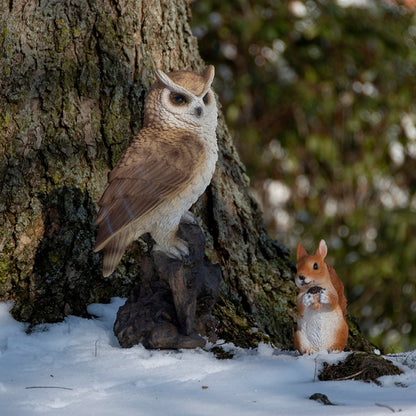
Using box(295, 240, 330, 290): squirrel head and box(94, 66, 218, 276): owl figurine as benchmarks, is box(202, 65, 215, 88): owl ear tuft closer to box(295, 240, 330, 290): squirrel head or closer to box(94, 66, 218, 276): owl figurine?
box(94, 66, 218, 276): owl figurine

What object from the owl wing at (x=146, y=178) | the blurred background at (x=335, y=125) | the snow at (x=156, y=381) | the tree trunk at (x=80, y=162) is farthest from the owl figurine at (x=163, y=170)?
the blurred background at (x=335, y=125)

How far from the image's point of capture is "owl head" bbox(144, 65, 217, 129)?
97.8 inches

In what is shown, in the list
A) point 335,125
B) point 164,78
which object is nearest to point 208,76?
point 164,78

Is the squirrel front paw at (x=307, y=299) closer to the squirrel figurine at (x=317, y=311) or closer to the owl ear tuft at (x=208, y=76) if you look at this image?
the squirrel figurine at (x=317, y=311)

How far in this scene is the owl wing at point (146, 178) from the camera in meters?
2.41

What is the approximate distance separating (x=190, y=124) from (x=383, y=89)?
4.02 meters

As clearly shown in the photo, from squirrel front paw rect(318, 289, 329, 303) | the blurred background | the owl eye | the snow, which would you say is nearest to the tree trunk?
the snow

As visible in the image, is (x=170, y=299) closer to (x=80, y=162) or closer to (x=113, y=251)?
(x=113, y=251)

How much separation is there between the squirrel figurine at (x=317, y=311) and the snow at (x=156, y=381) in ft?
0.21

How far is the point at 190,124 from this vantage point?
99.8 inches

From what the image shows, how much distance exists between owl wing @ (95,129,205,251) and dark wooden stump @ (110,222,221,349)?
254 millimetres

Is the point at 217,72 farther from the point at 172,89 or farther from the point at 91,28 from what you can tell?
the point at 172,89

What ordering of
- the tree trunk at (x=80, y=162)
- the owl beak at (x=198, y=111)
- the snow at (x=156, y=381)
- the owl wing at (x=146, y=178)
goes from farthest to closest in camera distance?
1. the tree trunk at (x=80, y=162)
2. the owl beak at (x=198, y=111)
3. the owl wing at (x=146, y=178)
4. the snow at (x=156, y=381)

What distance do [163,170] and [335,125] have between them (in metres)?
3.99
